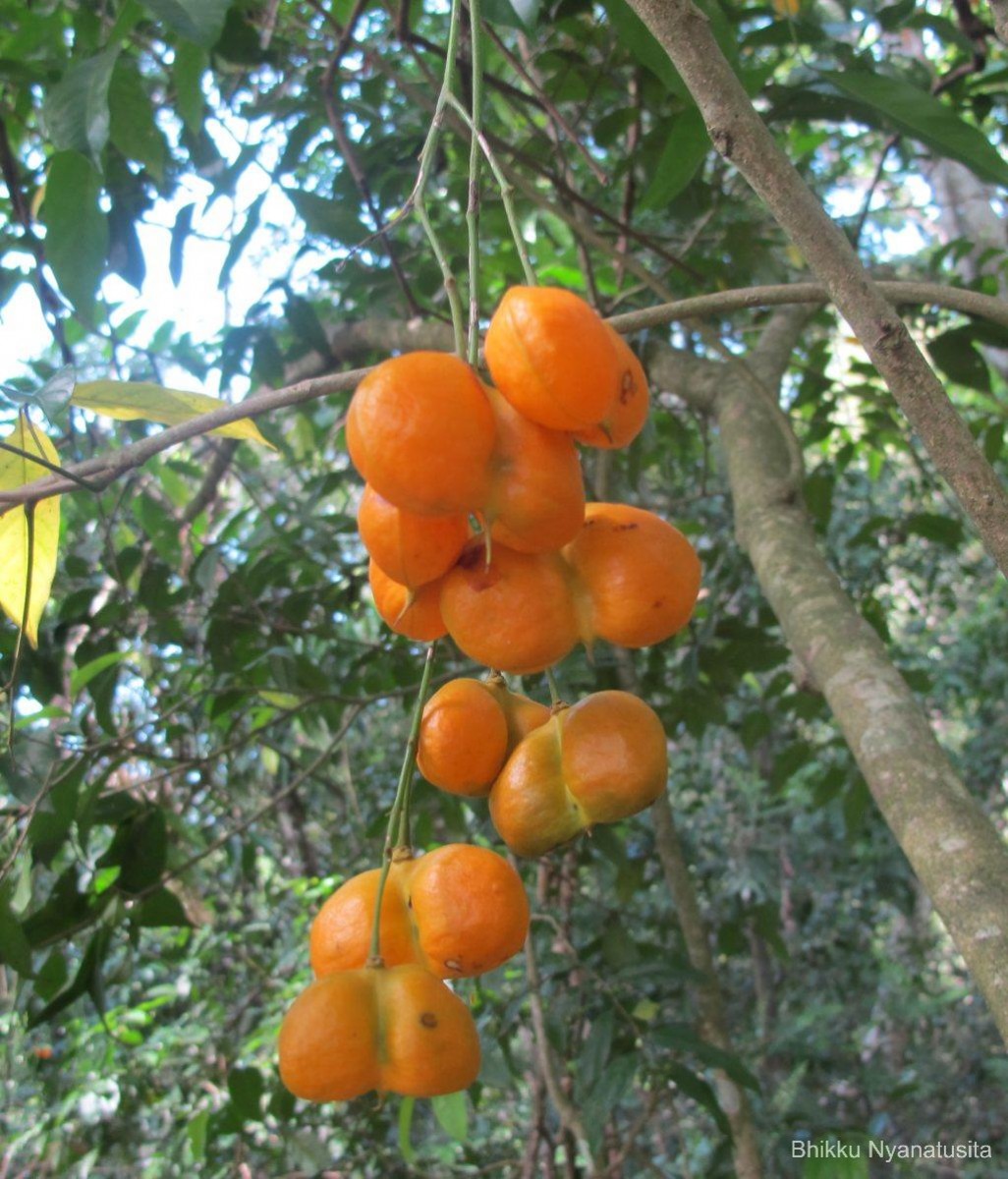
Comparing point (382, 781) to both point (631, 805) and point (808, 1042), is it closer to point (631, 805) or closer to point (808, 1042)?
point (808, 1042)

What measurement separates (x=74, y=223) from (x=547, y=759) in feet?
2.61

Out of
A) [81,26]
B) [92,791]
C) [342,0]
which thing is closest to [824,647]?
[92,791]

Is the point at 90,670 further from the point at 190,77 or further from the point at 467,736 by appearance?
the point at 467,736

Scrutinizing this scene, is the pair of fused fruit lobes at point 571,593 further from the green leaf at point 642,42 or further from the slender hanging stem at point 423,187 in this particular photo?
the green leaf at point 642,42

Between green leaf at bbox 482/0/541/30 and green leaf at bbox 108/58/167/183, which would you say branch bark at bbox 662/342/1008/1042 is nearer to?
green leaf at bbox 482/0/541/30

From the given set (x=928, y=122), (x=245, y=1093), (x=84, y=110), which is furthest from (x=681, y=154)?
(x=245, y=1093)

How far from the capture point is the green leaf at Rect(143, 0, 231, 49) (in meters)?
0.81

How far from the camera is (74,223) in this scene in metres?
1.03

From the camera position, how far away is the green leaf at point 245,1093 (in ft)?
4.55

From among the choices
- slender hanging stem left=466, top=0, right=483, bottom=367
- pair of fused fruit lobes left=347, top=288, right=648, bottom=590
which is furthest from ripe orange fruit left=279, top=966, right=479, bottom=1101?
slender hanging stem left=466, top=0, right=483, bottom=367

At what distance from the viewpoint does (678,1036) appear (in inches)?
46.7

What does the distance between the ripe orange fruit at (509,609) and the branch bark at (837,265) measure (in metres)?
0.18

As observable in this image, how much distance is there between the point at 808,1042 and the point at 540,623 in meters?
2.62

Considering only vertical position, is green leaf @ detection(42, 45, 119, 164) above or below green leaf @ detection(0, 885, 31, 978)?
above
